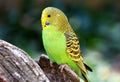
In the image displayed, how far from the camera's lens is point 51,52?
2.34m

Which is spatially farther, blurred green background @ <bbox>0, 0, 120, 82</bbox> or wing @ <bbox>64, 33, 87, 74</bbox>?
blurred green background @ <bbox>0, 0, 120, 82</bbox>

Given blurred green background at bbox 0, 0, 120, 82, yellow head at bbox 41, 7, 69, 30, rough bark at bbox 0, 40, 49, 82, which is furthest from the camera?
blurred green background at bbox 0, 0, 120, 82

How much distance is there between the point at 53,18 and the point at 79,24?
2556 millimetres

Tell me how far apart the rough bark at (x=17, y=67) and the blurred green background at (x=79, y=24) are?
85.3 inches

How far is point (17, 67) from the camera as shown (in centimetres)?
206

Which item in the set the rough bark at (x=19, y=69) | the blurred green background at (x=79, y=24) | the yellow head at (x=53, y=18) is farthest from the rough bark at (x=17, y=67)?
the blurred green background at (x=79, y=24)

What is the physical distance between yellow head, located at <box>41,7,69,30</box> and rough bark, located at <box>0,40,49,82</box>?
0.23m

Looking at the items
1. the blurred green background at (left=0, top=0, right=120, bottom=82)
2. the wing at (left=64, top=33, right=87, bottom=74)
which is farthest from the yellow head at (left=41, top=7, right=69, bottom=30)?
the blurred green background at (left=0, top=0, right=120, bottom=82)

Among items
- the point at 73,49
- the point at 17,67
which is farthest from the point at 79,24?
the point at 17,67

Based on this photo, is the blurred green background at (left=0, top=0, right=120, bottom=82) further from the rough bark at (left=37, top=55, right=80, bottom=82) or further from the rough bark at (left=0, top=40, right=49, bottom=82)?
the rough bark at (left=0, top=40, right=49, bottom=82)

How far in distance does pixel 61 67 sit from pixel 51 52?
0.15 m

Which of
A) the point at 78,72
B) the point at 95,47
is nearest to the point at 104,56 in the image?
the point at 95,47

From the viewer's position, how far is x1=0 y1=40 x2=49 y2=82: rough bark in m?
2.04

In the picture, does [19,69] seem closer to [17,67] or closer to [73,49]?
[17,67]
